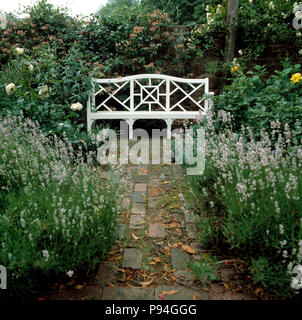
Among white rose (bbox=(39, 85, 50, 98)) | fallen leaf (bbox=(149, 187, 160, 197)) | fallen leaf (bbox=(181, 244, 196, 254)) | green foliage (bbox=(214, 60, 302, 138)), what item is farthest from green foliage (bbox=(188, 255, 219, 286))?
white rose (bbox=(39, 85, 50, 98))

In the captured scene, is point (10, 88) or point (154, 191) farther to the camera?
point (10, 88)

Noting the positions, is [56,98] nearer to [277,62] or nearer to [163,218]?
[163,218]

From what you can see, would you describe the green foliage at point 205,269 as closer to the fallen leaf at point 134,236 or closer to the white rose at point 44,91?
the fallen leaf at point 134,236

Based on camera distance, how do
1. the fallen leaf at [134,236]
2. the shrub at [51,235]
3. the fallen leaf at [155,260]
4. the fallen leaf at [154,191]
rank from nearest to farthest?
1. the shrub at [51,235]
2. the fallen leaf at [155,260]
3. the fallen leaf at [134,236]
4. the fallen leaf at [154,191]

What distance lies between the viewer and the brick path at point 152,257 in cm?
205

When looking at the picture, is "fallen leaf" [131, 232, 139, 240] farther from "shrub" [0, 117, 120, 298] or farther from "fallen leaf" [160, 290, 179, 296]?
"fallen leaf" [160, 290, 179, 296]

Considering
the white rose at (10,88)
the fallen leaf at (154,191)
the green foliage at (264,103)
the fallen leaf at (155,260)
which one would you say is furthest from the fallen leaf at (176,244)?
the white rose at (10,88)

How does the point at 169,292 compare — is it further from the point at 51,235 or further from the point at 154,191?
the point at 154,191

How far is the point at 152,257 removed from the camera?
246 cm

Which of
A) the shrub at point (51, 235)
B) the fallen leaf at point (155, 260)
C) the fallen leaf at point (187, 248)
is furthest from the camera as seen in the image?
the fallen leaf at point (187, 248)

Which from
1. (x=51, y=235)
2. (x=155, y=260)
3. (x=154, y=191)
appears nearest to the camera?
(x=51, y=235)

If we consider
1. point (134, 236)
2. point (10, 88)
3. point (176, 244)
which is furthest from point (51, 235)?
point (10, 88)

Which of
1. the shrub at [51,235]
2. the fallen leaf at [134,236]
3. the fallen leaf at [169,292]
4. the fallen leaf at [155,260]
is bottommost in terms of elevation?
the fallen leaf at [169,292]
